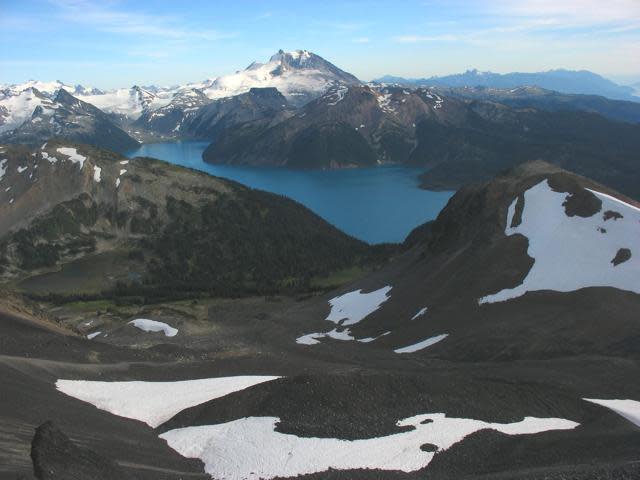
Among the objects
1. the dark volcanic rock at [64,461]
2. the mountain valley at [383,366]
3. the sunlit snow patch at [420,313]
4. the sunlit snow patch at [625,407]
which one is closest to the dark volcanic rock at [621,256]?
the mountain valley at [383,366]

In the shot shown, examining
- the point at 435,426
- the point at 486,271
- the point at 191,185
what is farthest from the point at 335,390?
the point at 191,185

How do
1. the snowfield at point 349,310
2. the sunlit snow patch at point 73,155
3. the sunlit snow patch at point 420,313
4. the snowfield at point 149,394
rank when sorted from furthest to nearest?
1. the sunlit snow patch at point 73,155
2. the snowfield at point 349,310
3. the sunlit snow patch at point 420,313
4. the snowfield at point 149,394

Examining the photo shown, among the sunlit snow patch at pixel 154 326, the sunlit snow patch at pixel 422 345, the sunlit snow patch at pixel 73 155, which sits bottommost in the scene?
the sunlit snow patch at pixel 154 326

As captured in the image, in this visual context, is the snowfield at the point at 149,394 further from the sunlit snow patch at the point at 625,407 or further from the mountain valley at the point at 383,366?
the sunlit snow patch at the point at 625,407

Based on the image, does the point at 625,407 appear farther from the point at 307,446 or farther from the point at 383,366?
the point at 307,446

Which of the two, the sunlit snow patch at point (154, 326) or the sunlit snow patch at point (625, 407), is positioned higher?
the sunlit snow patch at point (625, 407)

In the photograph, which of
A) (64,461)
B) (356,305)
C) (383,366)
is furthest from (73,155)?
(64,461)

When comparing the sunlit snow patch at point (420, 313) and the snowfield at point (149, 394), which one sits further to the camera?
the sunlit snow patch at point (420, 313)
